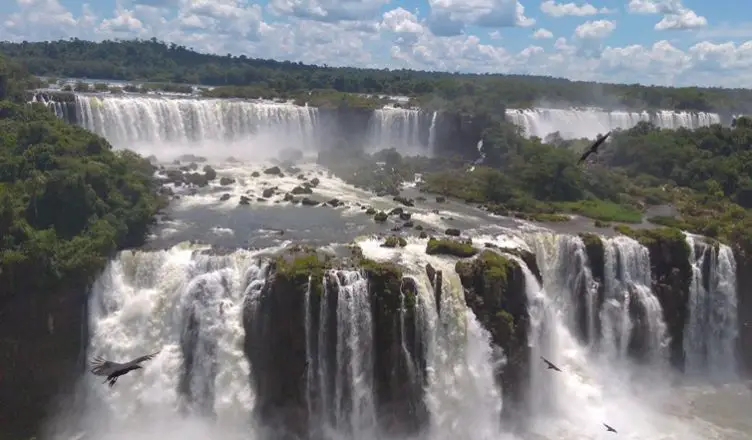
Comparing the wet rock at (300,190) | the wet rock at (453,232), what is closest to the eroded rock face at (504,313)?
the wet rock at (453,232)

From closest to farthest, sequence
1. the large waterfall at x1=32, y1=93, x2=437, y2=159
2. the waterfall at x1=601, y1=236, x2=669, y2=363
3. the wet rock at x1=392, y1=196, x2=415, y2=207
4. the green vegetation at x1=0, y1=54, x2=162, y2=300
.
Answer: the green vegetation at x1=0, y1=54, x2=162, y2=300
the waterfall at x1=601, y1=236, x2=669, y2=363
the wet rock at x1=392, y1=196, x2=415, y2=207
the large waterfall at x1=32, y1=93, x2=437, y2=159

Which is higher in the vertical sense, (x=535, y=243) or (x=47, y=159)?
(x=47, y=159)

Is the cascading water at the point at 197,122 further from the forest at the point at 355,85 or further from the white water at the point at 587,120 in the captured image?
the white water at the point at 587,120

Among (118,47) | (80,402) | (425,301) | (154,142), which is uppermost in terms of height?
(118,47)

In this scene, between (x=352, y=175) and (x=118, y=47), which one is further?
(x=118, y=47)

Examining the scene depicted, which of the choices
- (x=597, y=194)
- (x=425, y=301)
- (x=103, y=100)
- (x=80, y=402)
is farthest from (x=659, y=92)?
Answer: (x=80, y=402)

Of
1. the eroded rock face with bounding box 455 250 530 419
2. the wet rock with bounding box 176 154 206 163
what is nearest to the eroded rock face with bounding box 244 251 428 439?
the eroded rock face with bounding box 455 250 530 419

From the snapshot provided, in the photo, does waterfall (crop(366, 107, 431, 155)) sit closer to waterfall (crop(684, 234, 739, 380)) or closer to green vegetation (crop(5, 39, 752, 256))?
green vegetation (crop(5, 39, 752, 256))

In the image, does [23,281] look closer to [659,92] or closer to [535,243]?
[535,243]

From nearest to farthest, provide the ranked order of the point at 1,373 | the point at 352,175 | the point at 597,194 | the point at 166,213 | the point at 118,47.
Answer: the point at 1,373 < the point at 166,213 < the point at 597,194 < the point at 352,175 < the point at 118,47
